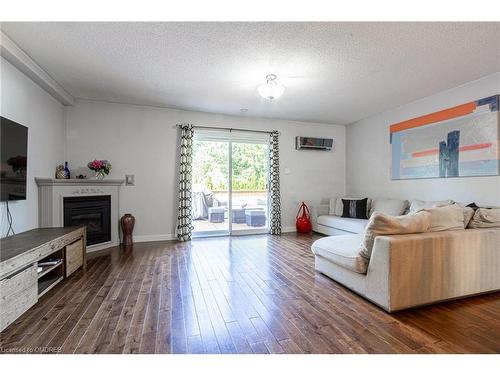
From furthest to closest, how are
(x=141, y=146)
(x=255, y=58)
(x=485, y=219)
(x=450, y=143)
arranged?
(x=141, y=146)
(x=450, y=143)
(x=255, y=58)
(x=485, y=219)

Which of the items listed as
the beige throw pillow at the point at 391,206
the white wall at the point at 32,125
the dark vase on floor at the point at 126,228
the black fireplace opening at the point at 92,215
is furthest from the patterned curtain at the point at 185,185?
the beige throw pillow at the point at 391,206

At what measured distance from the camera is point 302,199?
5625 millimetres

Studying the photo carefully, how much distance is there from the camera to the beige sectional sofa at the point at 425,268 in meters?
1.96

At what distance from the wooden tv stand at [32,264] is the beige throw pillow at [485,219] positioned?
4.12 m

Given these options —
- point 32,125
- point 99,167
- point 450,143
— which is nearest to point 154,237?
point 99,167

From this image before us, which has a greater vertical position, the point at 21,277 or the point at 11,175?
the point at 11,175

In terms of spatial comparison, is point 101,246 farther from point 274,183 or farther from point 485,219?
point 485,219

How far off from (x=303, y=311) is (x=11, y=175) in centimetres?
316

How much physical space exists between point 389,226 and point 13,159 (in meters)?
3.72

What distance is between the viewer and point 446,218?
2311 mm

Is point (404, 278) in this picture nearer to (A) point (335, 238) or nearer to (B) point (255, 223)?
(A) point (335, 238)

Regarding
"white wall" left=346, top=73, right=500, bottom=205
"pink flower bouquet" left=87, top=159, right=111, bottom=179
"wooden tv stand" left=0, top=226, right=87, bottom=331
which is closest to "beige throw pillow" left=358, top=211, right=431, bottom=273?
"white wall" left=346, top=73, right=500, bottom=205
